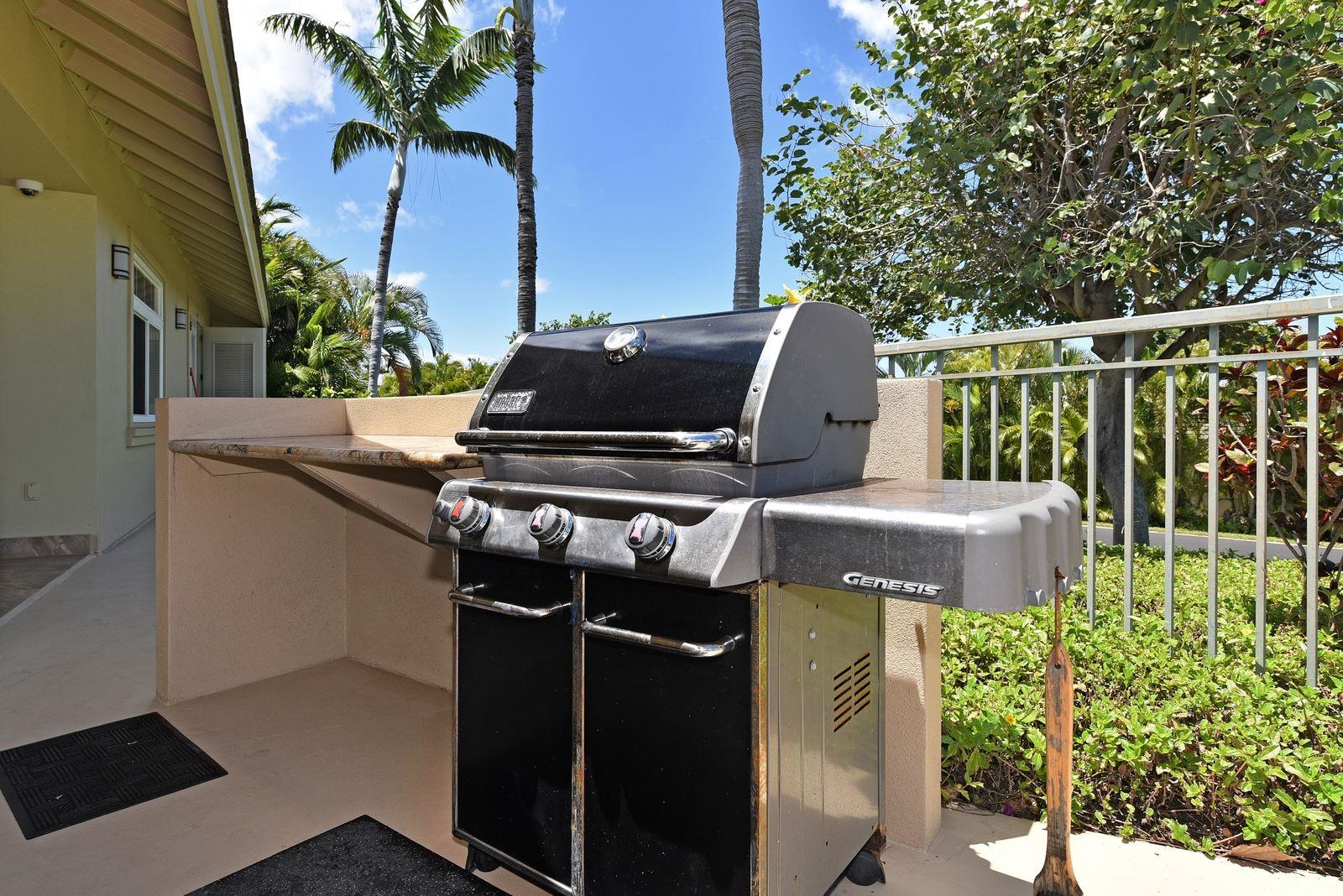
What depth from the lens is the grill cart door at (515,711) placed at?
166 centimetres

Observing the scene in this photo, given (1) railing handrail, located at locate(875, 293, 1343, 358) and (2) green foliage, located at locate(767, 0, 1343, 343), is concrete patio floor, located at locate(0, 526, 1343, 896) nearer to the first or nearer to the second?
(1) railing handrail, located at locate(875, 293, 1343, 358)

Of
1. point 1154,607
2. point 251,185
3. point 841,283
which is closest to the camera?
point 1154,607

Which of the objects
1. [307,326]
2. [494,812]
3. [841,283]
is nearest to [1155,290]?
[841,283]

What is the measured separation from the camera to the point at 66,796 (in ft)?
7.83

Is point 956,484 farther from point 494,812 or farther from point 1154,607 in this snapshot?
point 1154,607

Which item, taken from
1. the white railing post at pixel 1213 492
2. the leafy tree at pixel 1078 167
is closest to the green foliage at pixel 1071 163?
the leafy tree at pixel 1078 167

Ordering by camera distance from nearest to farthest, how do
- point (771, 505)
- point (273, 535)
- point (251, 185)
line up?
point (771, 505) → point (273, 535) → point (251, 185)

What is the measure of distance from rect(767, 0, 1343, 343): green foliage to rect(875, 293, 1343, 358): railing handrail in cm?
178

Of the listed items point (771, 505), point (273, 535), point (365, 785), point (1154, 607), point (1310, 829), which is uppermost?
point (771, 505)

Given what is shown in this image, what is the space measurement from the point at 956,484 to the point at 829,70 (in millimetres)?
5443

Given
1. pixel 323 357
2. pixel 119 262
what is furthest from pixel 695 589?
pixel 323 357

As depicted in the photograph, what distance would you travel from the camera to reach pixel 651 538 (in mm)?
1362

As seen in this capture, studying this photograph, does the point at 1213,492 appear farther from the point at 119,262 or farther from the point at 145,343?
the point at 145,343

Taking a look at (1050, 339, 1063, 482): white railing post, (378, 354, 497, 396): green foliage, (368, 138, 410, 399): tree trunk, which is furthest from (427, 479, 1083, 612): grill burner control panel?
(378, 354, 497, 396): green foliage
